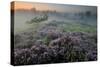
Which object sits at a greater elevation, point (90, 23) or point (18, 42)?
point (90, 23)

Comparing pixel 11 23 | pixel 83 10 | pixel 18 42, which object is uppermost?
pixel 83 10

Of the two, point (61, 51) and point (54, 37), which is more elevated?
point (54, 37)

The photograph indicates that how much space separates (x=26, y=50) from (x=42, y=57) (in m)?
0.26

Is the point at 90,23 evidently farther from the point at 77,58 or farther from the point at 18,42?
the point at 18,42

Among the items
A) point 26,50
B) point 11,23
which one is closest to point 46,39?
point 26,50

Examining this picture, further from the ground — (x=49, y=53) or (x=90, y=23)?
(x=90, y=23)

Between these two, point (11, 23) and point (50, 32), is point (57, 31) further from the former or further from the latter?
point (11, 23)

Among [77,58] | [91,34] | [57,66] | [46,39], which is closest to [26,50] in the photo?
[46,39]

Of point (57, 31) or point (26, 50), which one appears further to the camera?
point (57, 31)

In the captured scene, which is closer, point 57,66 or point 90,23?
point 57,66
